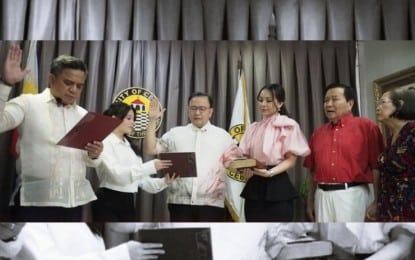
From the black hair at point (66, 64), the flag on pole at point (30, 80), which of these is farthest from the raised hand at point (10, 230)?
the black hair at point (66, 64)

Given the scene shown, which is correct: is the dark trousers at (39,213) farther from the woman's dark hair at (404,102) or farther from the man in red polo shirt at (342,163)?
the woman's dark hair at (404,102)

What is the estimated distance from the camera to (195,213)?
1.23 metres

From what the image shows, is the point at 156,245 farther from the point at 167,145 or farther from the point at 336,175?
the point at 336,175

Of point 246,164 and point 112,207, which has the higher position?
point 246,164

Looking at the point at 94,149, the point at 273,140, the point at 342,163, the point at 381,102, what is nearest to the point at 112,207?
the point at 94,149

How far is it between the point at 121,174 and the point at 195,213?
0.23m

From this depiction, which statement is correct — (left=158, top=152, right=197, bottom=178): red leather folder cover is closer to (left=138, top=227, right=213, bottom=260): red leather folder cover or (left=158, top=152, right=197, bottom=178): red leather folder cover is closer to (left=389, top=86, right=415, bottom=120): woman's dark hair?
(left=138, top=227, right=213, bottom=260): red leather folder cover

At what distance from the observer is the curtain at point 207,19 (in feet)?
4.82

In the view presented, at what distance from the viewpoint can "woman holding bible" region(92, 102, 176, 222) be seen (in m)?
1.23

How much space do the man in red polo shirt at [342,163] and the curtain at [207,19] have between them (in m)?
0.35

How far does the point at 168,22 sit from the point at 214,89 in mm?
354

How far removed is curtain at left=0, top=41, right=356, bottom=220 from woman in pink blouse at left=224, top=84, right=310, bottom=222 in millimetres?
23

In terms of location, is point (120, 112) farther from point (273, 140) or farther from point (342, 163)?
point (342, 163)

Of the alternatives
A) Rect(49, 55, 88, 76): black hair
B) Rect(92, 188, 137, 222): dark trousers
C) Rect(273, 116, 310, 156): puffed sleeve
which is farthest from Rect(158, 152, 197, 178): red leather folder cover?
Rect(49, 55, 88, 76): black hair
